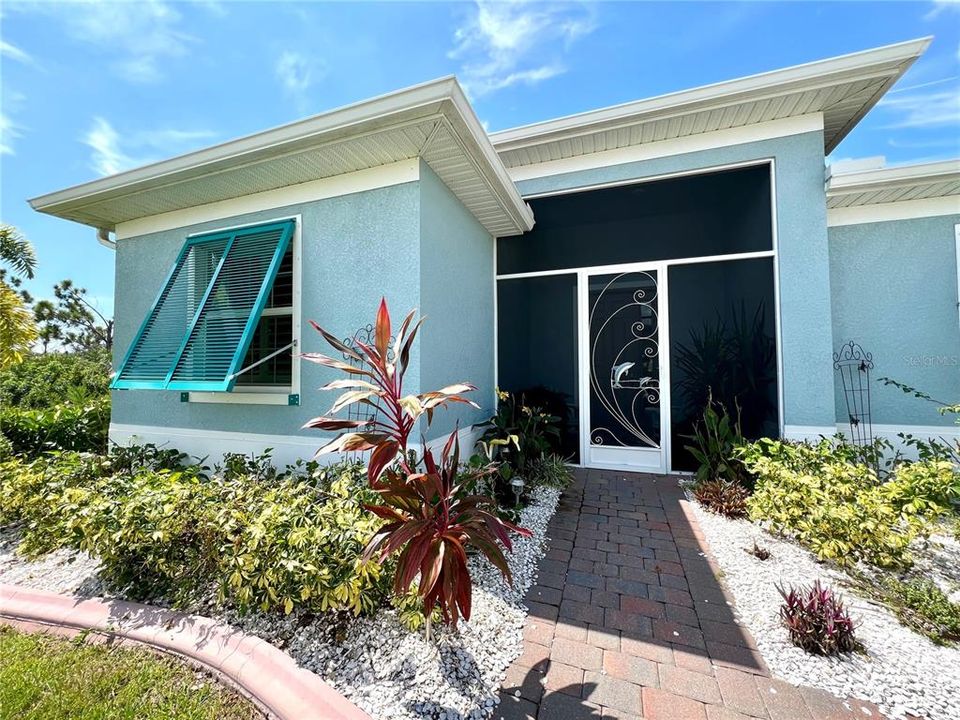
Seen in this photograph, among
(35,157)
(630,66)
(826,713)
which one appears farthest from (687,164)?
(35,157)

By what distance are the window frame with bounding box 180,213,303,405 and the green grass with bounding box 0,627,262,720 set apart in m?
2.59

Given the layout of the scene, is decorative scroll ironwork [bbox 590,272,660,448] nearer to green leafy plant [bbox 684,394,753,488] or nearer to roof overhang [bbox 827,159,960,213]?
green leafy plant [bbox 684,394,753,488]

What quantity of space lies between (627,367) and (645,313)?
0.91m

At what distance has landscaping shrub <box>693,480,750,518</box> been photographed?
4.42 metres

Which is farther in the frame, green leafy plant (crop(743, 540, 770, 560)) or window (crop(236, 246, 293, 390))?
window (crop(236, 246, 293, 390))

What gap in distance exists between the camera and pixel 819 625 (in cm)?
243

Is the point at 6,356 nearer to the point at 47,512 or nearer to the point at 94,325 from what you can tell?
the point at 47,512

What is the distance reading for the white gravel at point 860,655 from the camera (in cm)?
209


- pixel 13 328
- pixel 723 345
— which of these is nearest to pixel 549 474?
pixel 723 345

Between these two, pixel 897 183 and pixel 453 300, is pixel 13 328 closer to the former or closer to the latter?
pixel 453 300

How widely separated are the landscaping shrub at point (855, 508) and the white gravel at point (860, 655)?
Result: 300mm

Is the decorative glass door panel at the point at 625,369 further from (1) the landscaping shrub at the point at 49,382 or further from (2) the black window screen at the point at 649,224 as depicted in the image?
(1) the landscaping shrub at the point at 49,382

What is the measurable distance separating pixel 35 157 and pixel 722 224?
11899mm

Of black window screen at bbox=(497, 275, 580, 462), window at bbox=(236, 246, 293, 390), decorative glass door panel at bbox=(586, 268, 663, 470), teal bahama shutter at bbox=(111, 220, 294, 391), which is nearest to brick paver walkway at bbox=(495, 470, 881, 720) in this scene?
decorative glass door panel at bbox=(586, 268, 663, 470)
